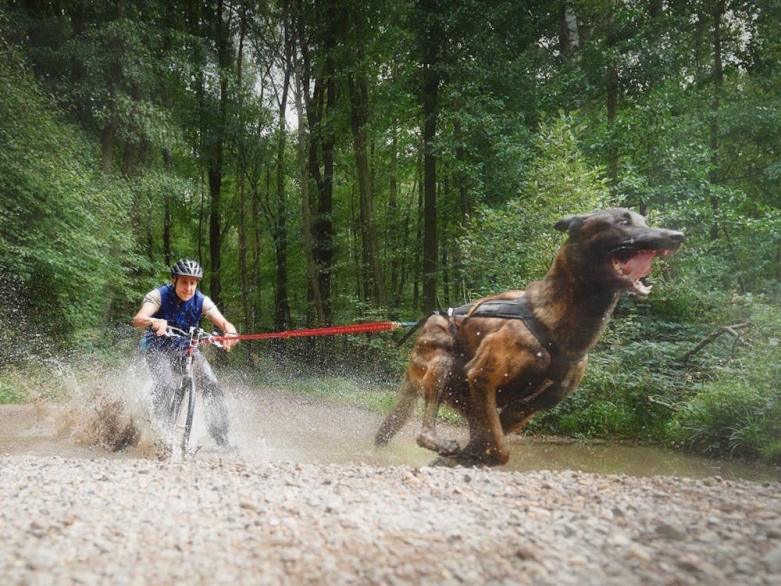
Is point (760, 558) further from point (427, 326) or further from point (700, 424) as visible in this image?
point (700, 424)

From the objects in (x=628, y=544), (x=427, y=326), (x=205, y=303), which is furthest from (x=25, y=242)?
(x=628, y=544)

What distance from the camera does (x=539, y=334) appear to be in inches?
165

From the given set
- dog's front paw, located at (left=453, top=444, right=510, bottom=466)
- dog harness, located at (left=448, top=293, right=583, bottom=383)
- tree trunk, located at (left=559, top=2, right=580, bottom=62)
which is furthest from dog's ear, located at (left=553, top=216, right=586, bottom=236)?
tree trunk, located at (left=559, top=2, right=580, bottom=62)

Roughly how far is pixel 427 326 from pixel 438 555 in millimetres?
2771

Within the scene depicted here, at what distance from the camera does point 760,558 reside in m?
2.03

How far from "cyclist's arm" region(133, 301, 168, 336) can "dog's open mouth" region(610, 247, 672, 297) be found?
3.53 meters

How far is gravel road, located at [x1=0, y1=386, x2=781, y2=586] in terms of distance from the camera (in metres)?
2.02

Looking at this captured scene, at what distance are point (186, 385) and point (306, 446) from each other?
172 cm

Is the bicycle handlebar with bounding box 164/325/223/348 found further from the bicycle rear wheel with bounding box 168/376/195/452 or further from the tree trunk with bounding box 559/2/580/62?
the tree trunk with bounding box 559/2/580/62

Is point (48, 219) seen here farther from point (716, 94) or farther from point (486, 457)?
point (716, 94)

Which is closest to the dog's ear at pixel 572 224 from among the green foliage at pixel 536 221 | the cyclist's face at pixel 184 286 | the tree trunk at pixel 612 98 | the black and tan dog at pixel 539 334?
the black and tan dog at pixel 539 334

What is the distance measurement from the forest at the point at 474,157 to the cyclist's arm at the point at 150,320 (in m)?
4.39

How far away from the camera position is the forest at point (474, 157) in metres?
7.31

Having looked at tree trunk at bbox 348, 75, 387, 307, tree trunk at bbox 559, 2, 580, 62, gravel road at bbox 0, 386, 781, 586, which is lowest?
gravel road at bbox 0, 386, 781, 586
